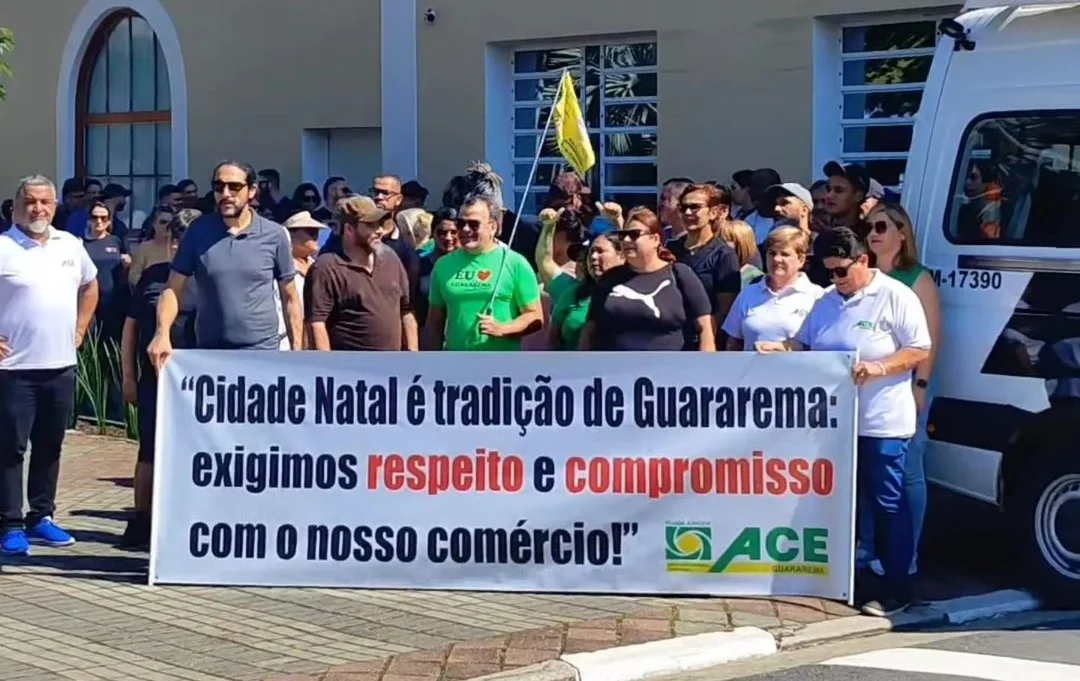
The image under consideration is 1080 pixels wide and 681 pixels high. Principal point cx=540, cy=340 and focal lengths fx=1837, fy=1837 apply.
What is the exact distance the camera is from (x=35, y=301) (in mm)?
9250

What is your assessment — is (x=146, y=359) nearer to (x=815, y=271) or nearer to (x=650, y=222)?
(x=650, y=222)

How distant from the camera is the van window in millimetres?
8391

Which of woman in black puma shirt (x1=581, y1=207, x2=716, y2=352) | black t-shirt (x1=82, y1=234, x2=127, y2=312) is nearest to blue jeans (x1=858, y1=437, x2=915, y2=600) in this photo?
woman in black puma shirt (x1=581, y1=207, x2=716, y2=352)

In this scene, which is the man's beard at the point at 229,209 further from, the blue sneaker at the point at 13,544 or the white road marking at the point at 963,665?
the white road marking at the point at 963,665

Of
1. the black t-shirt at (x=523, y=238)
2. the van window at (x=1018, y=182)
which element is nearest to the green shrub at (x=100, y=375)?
the black t-shirt at (x=523, y=238)

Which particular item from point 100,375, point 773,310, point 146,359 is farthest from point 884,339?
point 100,375

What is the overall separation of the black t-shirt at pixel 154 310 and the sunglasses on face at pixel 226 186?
908 millimetres

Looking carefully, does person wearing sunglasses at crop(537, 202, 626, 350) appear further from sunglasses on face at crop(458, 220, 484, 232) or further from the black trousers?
the black trousers

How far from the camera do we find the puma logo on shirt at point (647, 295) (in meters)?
8.64

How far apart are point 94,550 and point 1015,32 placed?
5.27 meters

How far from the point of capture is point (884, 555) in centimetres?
827

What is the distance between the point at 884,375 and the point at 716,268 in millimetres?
1447

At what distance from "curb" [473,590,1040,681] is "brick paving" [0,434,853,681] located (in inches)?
3.8

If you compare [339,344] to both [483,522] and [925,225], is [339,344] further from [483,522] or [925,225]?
[925,225]
